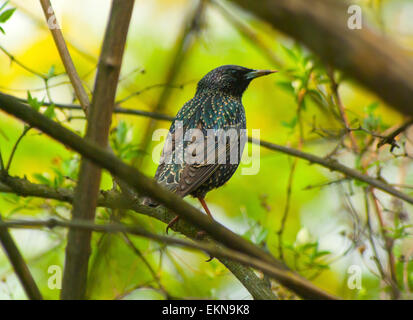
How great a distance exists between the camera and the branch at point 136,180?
1.88 m

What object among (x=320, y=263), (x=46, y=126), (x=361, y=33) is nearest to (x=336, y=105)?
(x=320, y=263)

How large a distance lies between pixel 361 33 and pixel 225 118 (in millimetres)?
3683

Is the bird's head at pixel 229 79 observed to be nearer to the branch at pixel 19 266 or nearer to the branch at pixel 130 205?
the branch at pixel 130 205

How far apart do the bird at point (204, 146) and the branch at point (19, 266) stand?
159 centimetres

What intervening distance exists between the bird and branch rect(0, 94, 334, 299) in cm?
201

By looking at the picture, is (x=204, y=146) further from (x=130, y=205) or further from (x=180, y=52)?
(x=180, y=52)

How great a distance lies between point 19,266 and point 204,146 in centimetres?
235

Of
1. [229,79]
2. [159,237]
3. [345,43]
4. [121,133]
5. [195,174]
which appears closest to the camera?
[345,43]

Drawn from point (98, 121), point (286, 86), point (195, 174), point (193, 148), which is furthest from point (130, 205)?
point (286, 86)

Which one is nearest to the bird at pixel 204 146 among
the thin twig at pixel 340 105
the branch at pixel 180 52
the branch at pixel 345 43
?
the thin twig at pixel 340 105

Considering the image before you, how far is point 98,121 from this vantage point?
6.94 feet

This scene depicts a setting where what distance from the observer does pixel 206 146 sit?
15.2 feet

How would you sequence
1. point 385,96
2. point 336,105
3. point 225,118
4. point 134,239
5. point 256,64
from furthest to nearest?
point 256,64, point 134,239, point 225,118, point 336,105, point 385,96
